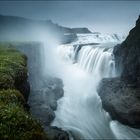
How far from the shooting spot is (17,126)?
6965 millimetres

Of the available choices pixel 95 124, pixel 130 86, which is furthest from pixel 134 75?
pixel 95 124

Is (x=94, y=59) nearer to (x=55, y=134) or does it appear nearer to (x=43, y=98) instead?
(x=43, y=98)

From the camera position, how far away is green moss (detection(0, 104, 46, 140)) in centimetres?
655

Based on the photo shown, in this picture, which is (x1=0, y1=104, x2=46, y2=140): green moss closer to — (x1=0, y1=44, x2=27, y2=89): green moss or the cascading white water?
(x1=0, y1=44, x2=27, y2=89): green moss

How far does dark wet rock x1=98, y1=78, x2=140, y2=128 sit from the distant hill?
7473 cm

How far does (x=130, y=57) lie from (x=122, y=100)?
9.22 metres

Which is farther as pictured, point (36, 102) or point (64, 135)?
point (36, 102)

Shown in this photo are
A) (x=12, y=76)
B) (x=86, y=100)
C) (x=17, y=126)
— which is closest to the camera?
(x=17, y=126)

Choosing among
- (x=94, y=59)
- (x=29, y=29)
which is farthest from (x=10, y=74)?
(x=29, y=29)

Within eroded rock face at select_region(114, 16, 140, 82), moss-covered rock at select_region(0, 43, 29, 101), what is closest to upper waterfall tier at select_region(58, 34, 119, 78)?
eroded rock face at select_region(114, 16, 140, 82)

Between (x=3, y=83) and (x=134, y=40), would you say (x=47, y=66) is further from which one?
(x=3, y=83)

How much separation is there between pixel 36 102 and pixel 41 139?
85.8 feet

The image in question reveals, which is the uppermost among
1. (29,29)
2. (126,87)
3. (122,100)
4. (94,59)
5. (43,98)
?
(29,29)

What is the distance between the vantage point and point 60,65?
68.9 meters
